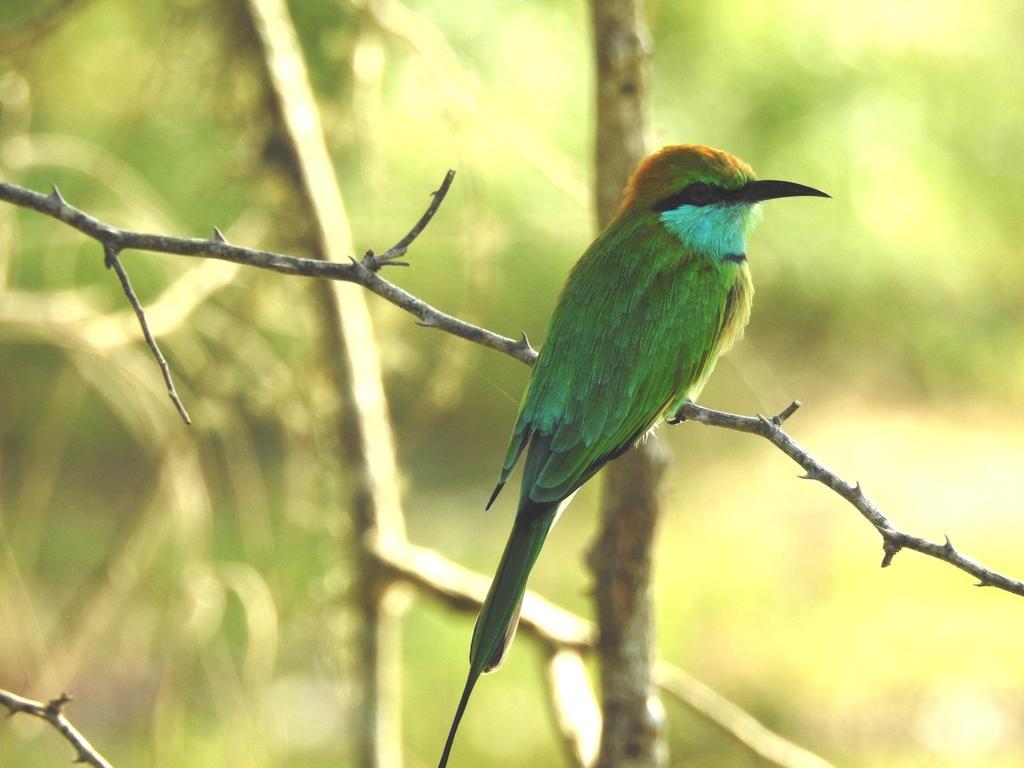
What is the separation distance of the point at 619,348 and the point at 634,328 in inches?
1.9

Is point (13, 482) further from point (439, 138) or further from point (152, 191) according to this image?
point (439, 138)

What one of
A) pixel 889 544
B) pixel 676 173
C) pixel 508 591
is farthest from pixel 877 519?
pixel 676 173

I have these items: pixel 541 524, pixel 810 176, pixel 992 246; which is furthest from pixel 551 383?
pixel 992 246

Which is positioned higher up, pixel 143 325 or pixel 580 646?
pixel 580 646

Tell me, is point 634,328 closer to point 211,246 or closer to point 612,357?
point 612,357

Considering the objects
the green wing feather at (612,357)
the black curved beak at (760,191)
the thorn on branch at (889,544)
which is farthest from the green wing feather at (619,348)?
the thorn on branch at (889,544)

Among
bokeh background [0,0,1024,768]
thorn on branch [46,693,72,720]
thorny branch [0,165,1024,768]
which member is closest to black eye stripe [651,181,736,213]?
bokeh background [0,0,1024,768]

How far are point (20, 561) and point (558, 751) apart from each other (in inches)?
66.0

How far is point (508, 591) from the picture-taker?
1.57 m

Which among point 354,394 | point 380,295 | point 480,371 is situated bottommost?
point 380,295

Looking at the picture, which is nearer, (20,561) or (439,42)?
(439,42)

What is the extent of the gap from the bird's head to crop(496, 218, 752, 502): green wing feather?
31 millimetres

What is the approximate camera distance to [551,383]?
1.82 metres

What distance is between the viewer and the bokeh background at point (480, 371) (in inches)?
100
